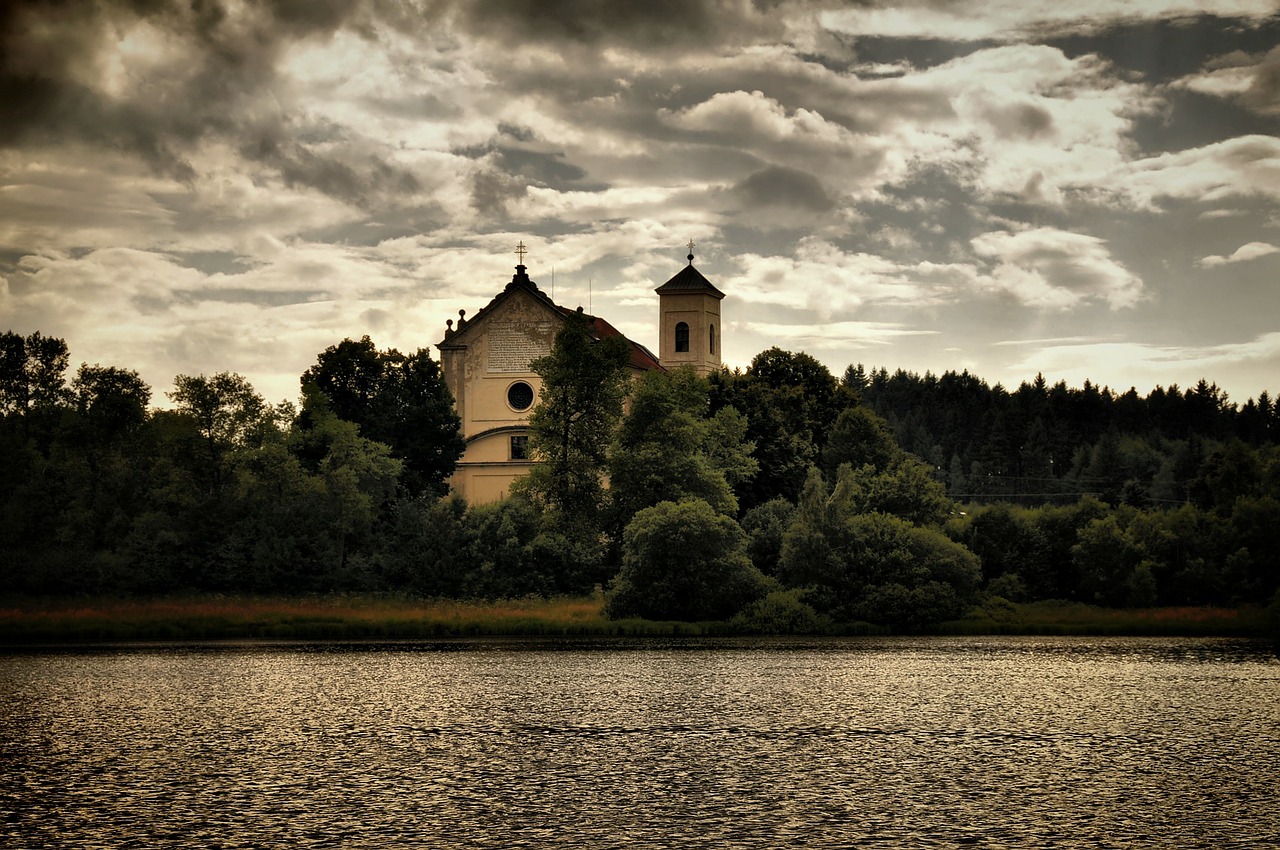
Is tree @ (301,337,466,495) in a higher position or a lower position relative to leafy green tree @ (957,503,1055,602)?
higher

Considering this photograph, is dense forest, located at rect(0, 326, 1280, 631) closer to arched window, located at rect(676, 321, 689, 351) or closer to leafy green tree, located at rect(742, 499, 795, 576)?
leafy green tree, located at rect(742, 499, 795, 576)

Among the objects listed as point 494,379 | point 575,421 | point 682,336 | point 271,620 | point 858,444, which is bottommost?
point 271,620

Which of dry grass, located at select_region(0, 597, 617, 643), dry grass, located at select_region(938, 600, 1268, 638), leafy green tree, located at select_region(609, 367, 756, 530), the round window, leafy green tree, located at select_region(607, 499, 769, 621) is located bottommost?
dry grass, located at select_region(938, 600, 1268, 638)

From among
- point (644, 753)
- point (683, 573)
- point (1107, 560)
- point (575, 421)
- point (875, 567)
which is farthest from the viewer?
point (575, 421)

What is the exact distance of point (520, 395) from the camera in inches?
3565

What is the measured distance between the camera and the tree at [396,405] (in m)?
85.9

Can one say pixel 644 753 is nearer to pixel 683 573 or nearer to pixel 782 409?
pixel 683 573

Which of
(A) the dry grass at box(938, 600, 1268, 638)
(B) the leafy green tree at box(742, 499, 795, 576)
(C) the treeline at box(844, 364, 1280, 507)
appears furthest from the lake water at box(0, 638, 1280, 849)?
(C) the treeline at box(844, 364, 1280, 507)

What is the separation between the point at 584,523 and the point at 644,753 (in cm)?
4166

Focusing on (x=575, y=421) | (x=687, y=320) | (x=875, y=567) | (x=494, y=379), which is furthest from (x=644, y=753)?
(x=687, y=320)

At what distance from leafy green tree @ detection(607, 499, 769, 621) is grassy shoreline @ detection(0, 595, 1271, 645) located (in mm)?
1385

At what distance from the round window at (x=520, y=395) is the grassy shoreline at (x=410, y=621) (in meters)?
28.4

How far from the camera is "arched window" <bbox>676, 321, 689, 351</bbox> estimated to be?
100312 mm

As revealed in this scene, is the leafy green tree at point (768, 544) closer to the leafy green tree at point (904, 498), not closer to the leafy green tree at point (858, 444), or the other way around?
the leafy green tree at point (904, 498)
